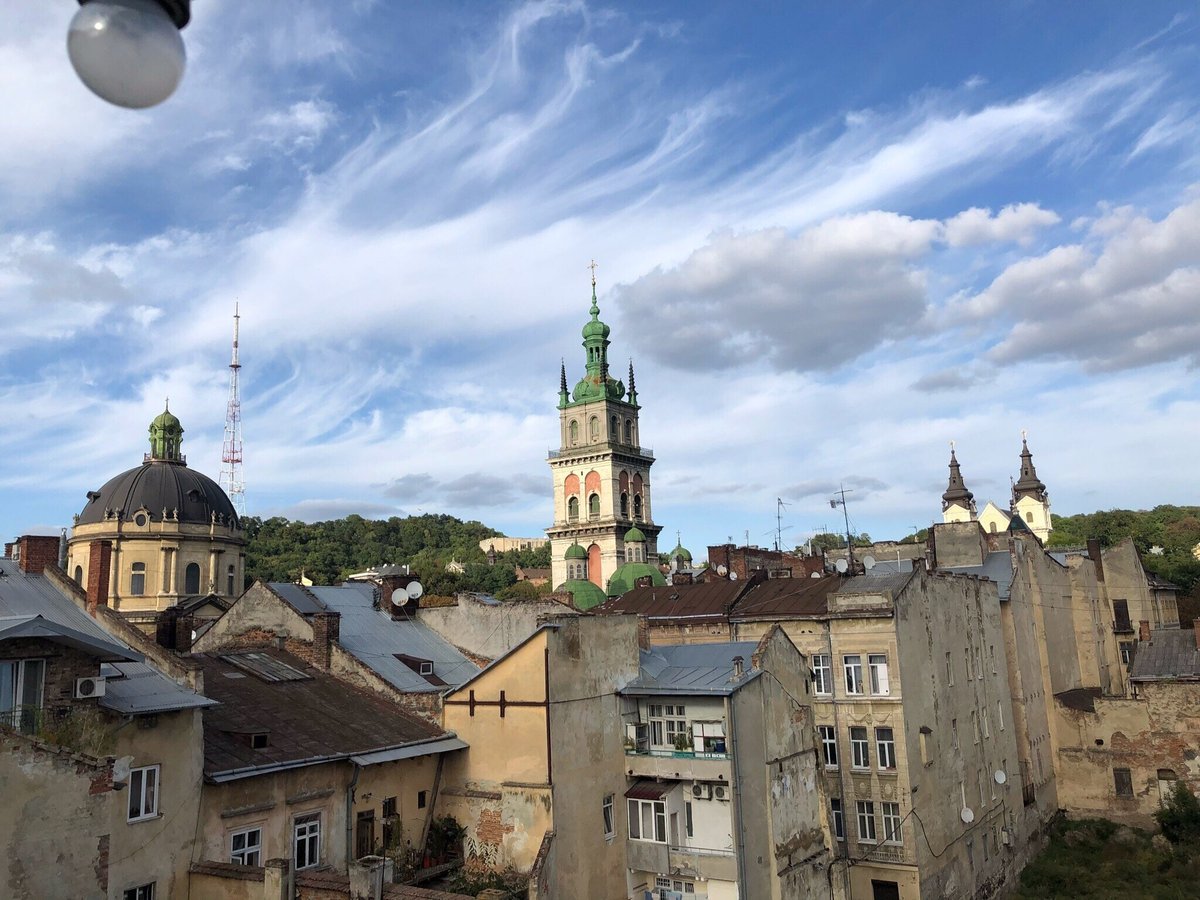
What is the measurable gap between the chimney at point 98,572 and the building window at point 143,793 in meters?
5.41

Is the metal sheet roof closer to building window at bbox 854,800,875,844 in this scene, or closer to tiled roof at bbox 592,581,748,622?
tiled roof at bbox 592,581,748,622

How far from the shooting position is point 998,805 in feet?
135

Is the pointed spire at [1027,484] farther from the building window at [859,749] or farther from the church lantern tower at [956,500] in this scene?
the building window at [859,749]

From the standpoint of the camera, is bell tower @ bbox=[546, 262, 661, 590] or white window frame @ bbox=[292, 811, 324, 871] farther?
bell tower @ bbox=[546, 262, 661, 590]

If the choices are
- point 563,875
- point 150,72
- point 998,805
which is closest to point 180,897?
point 563,875

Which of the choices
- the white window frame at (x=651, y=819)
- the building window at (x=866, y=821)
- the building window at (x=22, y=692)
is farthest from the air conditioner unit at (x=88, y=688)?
the building window at (x=866, y=821)

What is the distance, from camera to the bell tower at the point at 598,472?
123 meters

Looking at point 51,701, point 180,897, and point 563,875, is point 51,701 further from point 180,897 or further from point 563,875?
point 563,875

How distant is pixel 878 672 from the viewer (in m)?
34.6

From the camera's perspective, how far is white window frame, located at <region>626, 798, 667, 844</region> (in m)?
27.0

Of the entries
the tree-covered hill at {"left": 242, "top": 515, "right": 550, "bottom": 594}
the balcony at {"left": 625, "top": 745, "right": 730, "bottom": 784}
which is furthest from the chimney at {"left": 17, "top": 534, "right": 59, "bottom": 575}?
the tree-covered hill at {"left": 242, "top": 515, "right": 550, "bottom": 594}

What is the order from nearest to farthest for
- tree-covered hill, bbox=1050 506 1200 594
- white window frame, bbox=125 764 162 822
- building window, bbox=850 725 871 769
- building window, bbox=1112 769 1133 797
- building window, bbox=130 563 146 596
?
white window frame, bbox=125 764 162 822 → building window, bbox=850 725 871 769 → building window, bbox=1112 769 1133 797 → building window, bbox=130 563 146 596 → tree-covered hill, bbox=1050 506 1200 594

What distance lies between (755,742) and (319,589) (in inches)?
722

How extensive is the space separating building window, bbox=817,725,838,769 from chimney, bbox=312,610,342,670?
1808 centimetres
